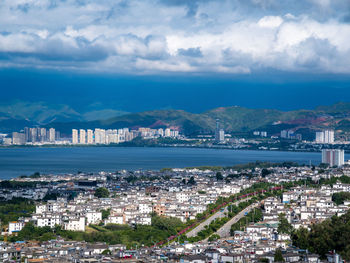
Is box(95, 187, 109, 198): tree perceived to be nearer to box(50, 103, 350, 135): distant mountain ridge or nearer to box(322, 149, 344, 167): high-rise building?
box(322, 149, 344, 167): high-rise building

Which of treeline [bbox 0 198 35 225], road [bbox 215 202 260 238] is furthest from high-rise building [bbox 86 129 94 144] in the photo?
road [bbox 215 202 260 238]

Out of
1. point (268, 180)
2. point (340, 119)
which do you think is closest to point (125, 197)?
point (268, 180)

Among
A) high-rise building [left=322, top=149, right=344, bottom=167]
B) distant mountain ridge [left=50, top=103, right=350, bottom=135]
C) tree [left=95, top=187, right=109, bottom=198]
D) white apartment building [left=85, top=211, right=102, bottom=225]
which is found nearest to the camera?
white apartment building [left=85, top=211, right=102, bottom=225]

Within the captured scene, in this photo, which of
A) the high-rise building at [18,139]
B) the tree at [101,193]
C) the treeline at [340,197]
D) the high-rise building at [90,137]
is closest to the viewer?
the treeline at [340,197]

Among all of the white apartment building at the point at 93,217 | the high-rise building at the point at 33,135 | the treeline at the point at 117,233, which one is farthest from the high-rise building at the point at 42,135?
the treeline at the point at 117,233

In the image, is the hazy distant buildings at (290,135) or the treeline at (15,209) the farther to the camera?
the hazy distant buildings at (290,135)

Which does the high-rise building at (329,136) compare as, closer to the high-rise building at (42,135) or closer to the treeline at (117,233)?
the high-rise building at (42,135)
